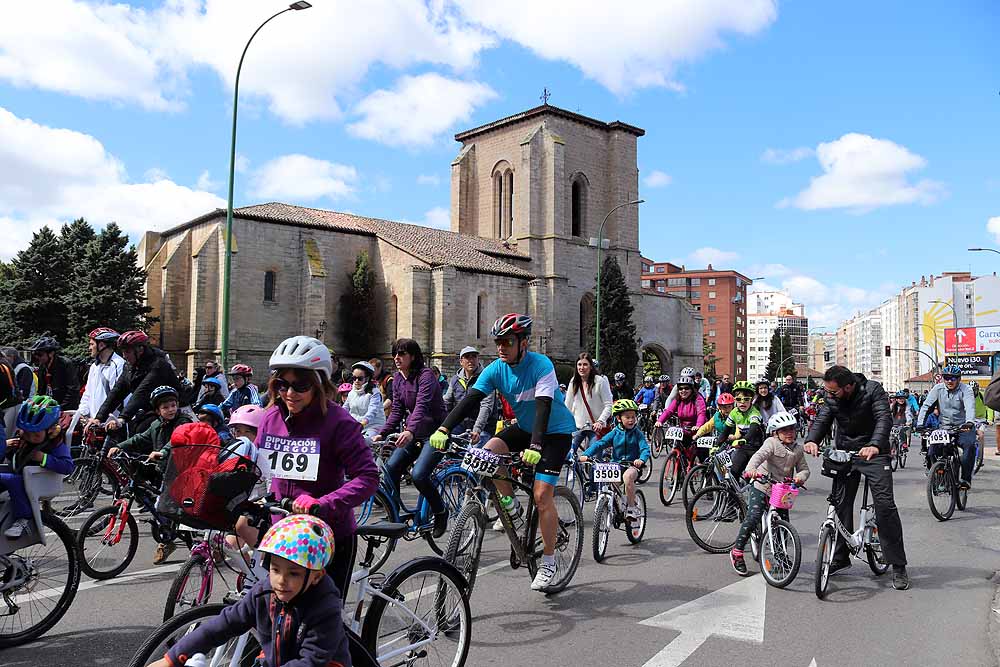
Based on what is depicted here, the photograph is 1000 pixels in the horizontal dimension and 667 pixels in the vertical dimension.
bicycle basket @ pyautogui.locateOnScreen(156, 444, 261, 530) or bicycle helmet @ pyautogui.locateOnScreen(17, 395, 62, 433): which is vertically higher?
bicycle helmet @ pyautogui.locateOnScreen(17, 395, 62, 433)

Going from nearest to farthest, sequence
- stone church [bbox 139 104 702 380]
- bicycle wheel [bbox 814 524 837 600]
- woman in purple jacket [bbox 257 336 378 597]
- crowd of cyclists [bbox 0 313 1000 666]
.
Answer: crowd of cyclists [bbox 0 313 1000 666] → woman in purple jacket [bbox 257 336 378 597] → bicycle wheel [bbox 814 524 837 600] → stone church [bbox 139 104 702 380]

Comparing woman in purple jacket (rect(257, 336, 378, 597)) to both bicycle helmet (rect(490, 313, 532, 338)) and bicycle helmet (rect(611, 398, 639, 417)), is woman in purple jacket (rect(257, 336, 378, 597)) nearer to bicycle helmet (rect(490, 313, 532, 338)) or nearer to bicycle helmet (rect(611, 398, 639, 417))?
bicycle helmet (rect(490, 313, 532, 338))

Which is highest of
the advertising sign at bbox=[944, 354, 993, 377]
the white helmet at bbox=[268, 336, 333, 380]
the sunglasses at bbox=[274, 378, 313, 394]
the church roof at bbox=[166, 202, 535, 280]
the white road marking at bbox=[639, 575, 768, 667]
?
the church roof at bbox=[166, 202, 535, 280]

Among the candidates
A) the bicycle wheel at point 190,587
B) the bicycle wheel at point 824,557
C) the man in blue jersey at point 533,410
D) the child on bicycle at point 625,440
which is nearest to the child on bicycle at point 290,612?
the bicycle wheel at point 190,587

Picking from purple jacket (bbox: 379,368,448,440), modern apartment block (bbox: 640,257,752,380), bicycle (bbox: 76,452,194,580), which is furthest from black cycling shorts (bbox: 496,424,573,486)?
modern apartment block (bbox: 640,257,752,380)

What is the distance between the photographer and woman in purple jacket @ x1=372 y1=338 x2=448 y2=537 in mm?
6652

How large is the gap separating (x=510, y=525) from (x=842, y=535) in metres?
2.83

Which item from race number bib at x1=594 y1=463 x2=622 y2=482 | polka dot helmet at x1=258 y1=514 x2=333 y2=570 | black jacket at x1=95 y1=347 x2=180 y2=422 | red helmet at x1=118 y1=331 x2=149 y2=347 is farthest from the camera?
red helmet at x1=118 y1=331 x2=149 y2=347

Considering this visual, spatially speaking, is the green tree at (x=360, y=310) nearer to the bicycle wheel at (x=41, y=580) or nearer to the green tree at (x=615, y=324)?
the green tree at (x=615, y=324)

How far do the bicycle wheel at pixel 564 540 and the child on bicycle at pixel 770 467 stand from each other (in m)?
A: 1.56

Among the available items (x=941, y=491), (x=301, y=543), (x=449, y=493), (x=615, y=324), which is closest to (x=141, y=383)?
(x=449, y=493)

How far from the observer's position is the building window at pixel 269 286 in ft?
126

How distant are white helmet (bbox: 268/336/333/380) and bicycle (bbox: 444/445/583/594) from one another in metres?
1.78

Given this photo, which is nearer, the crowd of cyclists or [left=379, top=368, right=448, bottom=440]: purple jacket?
the crowd of cyclists
